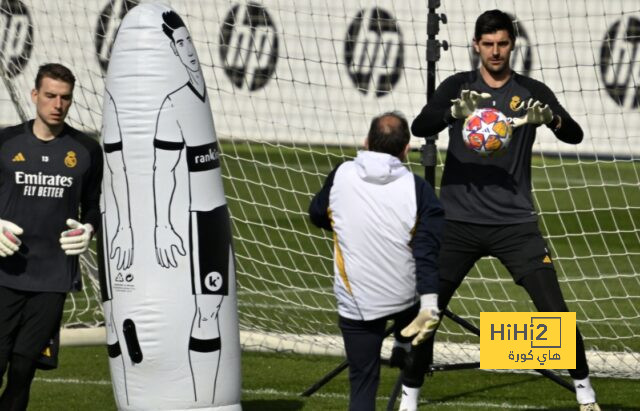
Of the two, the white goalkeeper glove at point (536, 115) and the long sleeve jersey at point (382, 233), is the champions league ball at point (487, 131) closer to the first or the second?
the white goalkeeper glove at point (536, 115)

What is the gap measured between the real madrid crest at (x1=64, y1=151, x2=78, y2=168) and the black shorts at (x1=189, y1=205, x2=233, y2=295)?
625mm

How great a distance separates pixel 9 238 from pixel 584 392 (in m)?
2.92

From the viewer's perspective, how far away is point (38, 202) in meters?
6.54

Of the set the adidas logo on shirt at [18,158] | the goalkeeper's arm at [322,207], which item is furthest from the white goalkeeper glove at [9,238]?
the goalkeeper's arm at [322,207]

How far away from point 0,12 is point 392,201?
16.7 feet

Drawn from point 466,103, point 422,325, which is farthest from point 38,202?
point 466,103

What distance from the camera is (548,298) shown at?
677cm

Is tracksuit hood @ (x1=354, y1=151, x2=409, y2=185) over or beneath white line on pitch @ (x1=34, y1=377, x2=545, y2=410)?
over

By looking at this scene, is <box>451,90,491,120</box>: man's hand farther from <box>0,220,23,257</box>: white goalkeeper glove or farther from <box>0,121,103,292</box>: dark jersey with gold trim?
<box>0,220,23,257</box>: white goalkeeper glove

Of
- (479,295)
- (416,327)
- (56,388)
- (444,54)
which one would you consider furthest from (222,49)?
(416,327)

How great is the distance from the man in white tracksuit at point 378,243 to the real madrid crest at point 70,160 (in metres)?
1.38

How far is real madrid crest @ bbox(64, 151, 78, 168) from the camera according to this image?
6598 mm

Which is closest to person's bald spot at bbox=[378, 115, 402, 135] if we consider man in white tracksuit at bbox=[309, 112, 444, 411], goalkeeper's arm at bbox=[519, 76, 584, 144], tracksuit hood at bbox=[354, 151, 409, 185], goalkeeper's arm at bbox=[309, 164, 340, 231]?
man in white tracksuit at bbox=[309, 112, 444, 411]

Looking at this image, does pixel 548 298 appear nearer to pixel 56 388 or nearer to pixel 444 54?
pixel 56 388
